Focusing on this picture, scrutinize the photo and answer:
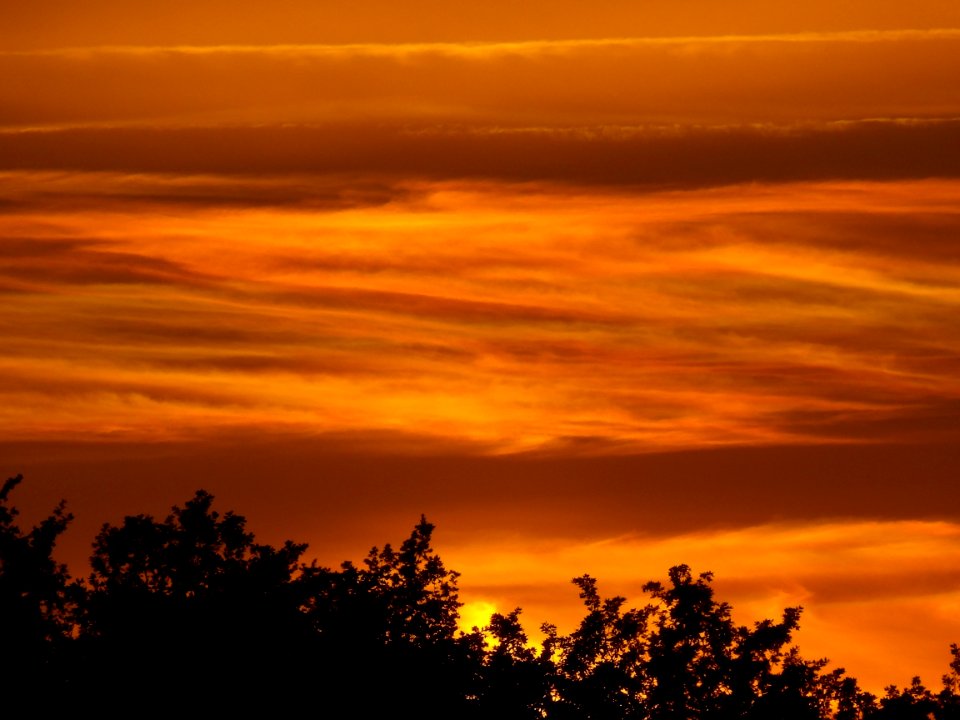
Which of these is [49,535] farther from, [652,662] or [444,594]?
[652,662]

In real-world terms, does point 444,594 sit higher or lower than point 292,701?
higher

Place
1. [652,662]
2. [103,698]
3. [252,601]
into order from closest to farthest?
[103,698], [252,601], [652,662]

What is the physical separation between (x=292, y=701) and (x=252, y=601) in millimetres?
3188

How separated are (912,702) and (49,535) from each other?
25837mm

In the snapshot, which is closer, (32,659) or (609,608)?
(32,659)

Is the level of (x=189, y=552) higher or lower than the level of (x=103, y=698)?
higher

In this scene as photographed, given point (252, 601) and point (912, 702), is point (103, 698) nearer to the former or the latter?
point (252, 601)

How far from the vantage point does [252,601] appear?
51656 millimetres

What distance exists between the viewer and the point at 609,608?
195ft

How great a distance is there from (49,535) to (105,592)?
2.47 meters

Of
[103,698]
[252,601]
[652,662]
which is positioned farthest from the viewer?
[652,662]

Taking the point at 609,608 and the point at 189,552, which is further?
the point at 609,608

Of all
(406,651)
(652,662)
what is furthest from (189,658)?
(652,662)

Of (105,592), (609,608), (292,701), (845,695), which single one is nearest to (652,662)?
(609,608)
